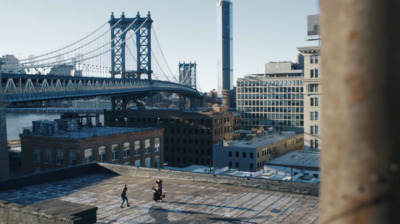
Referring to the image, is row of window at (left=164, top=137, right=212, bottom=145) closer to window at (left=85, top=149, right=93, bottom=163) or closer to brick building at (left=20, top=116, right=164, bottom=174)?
brick building at (left=20, top=116, right=164, bottom=174)

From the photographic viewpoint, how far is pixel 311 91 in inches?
2322

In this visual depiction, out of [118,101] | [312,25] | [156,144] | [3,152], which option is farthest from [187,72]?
[3,152]

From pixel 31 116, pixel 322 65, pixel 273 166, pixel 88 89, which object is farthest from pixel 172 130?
pixel 31 116

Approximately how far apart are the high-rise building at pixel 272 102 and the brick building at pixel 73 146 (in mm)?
70848

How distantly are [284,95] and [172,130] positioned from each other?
1726 inches

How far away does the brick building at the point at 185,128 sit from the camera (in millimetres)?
77312

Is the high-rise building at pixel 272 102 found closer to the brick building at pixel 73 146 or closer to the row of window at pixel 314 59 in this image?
the row of window at pixel 314 59

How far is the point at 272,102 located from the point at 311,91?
55.7 metres

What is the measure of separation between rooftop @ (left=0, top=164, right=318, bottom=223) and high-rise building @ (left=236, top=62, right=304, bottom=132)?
94262 mm

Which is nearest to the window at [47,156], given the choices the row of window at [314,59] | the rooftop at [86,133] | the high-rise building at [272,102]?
the rooftop at [86,133]

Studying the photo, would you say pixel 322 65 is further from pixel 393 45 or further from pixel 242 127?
pixel 242 127

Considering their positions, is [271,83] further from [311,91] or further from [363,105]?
[363,105]

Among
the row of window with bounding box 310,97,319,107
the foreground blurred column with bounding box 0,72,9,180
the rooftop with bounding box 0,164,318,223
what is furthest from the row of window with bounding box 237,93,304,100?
the rooftop with bounding box 0,164,318,223

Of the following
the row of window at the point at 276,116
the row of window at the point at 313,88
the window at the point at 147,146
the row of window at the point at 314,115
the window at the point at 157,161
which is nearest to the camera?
the window at the point at 147,146
